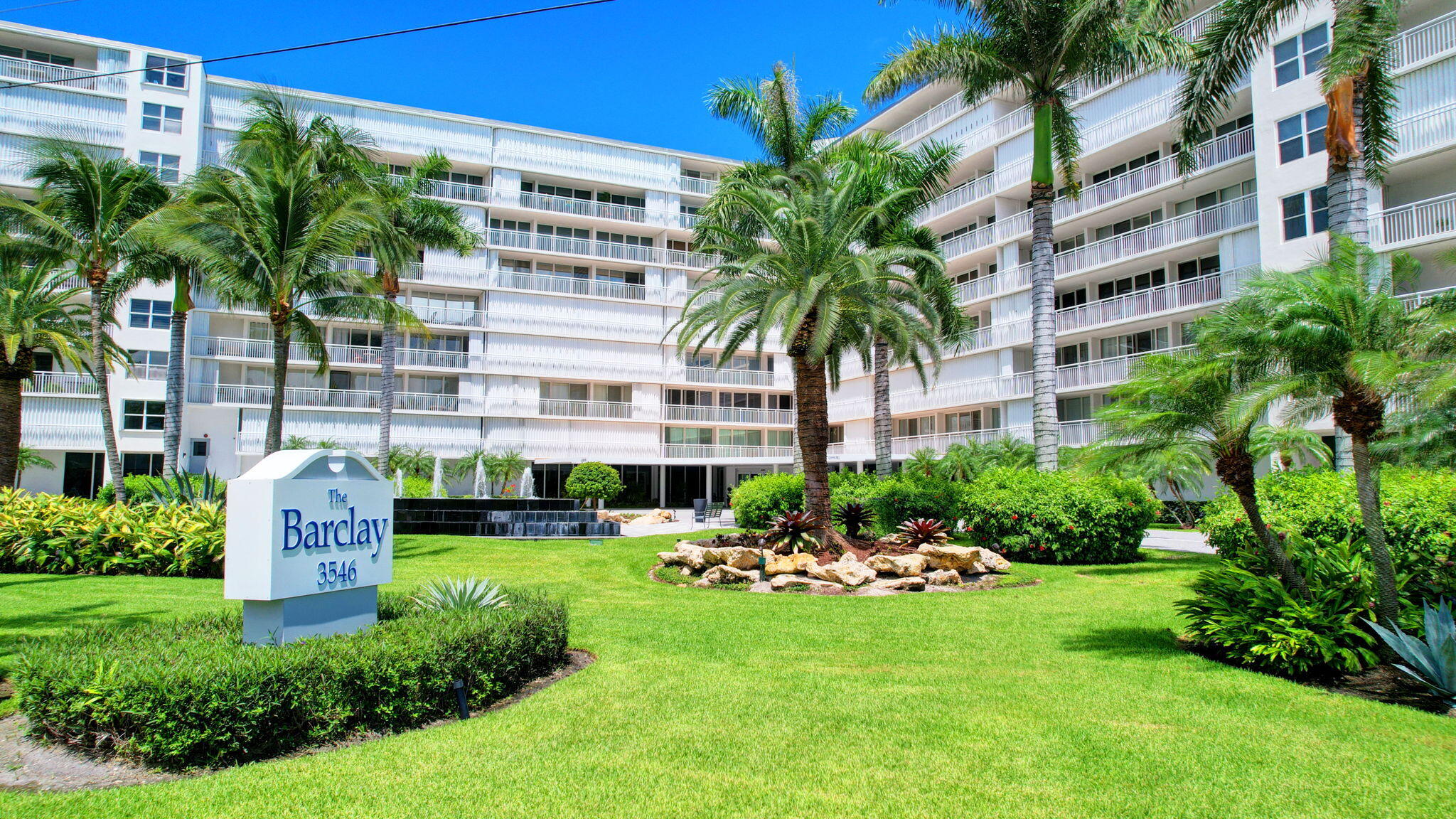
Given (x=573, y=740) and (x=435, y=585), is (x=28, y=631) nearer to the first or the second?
(x=435, y=585)

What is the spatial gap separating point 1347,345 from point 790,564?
30.1 feet

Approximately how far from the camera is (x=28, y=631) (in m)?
9.78

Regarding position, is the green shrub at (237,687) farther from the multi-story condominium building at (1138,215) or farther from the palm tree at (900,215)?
the palm tree at (900,215)

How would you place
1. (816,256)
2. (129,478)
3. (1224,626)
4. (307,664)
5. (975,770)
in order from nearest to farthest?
(975,770)
(307,664)
(1224,626)
(816,256)
(129,478)

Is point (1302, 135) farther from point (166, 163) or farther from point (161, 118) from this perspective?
→ point (161, 118)

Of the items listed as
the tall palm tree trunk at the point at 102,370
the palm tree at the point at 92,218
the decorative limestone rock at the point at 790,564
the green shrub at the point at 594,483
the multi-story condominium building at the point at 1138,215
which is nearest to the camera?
the decorative limestone rock at the point at 790,564

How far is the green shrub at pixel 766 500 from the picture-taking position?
2325 centimetres

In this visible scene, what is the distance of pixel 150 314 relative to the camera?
3819cm

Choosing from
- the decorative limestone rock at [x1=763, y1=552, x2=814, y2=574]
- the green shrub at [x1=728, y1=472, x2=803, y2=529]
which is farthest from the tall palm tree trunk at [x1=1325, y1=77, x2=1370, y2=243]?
the green shrub at [x1=728, y1=472, x2=803, y2=529]

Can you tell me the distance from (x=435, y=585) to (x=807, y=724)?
442 centimetres

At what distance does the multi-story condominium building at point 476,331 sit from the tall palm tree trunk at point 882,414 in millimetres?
21073

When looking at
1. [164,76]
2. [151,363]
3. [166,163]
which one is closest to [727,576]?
[151,363]

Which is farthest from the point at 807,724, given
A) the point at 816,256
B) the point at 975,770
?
the point at 816,256

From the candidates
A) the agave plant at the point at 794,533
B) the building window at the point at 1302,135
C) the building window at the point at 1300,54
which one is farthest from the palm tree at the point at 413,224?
the building window at the point at 1300,54
